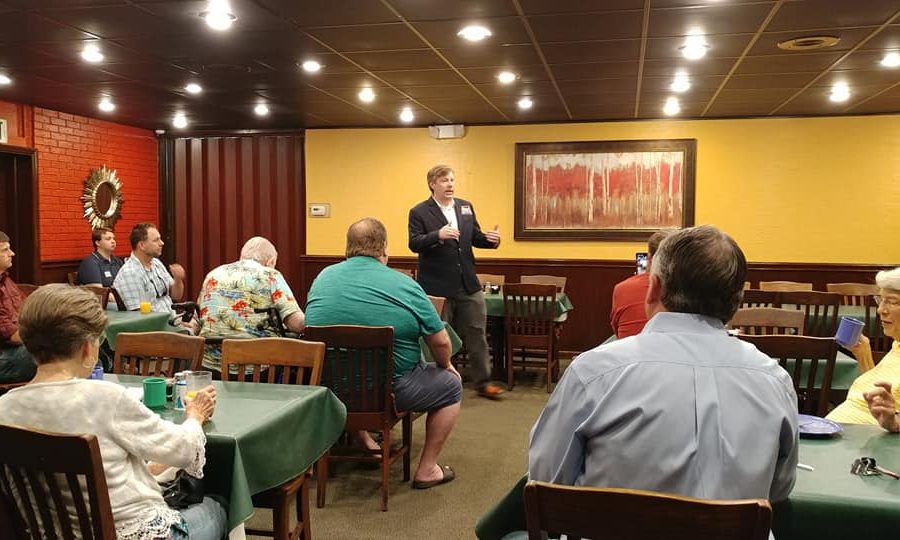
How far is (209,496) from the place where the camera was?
88.8 inches

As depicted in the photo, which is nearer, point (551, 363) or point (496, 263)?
point (551, 363)

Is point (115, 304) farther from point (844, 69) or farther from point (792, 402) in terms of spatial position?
point (844, 69)

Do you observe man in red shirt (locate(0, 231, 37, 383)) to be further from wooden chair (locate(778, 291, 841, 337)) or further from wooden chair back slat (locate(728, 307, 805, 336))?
wooden chair (locate(778, 291, 841, 337))

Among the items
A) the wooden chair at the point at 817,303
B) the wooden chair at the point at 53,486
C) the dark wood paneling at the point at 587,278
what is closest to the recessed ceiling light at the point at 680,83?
the wooden chair at the point at 817,303

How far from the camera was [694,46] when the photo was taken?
15.9 ft

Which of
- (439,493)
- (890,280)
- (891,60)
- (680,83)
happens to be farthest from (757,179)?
(439,493)

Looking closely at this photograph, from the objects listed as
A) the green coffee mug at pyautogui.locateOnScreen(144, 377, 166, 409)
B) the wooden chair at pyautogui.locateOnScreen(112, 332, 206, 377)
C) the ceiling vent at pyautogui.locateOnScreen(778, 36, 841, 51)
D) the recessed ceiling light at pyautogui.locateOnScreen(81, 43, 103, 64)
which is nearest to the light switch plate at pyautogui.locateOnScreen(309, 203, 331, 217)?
the recessed ceiling light at pyautogui.locateOnScreen(81, 43, 103, 64)

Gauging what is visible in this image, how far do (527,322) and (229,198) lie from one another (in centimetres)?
458

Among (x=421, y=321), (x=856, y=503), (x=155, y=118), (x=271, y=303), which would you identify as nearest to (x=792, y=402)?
(x=856, y=503)

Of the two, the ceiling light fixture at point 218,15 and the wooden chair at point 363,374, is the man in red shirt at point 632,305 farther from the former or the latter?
the ceiling light fixture at point 218,15

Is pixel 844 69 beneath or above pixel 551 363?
above

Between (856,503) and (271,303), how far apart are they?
3074mm

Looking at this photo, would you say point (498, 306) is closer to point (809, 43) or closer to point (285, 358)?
point (809, 43)

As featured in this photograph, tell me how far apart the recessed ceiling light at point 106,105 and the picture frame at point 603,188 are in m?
4.17
